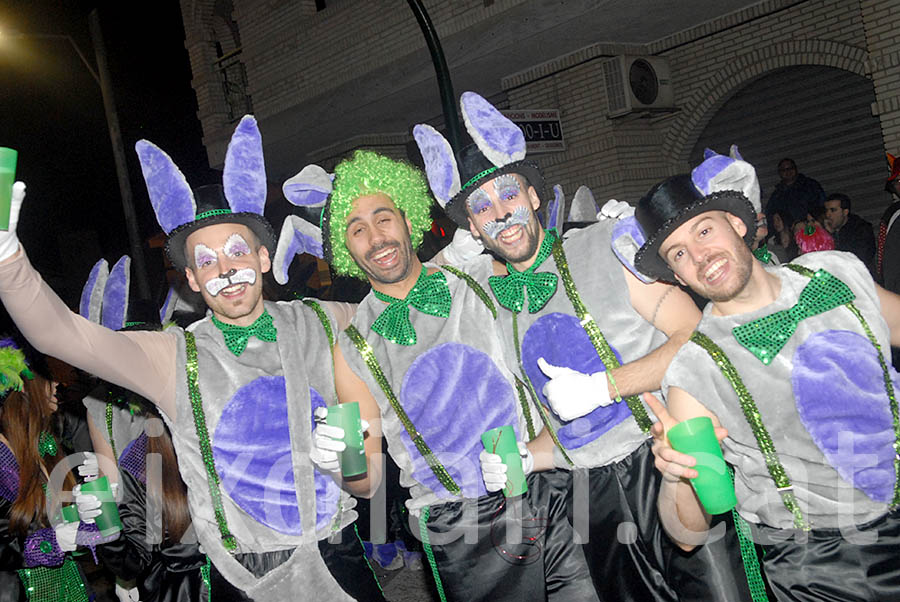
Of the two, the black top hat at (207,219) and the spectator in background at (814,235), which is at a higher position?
the black top hat at (207,219)

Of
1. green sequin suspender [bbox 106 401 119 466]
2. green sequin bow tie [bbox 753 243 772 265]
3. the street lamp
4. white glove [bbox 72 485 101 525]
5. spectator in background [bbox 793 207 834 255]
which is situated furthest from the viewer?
the street lamp

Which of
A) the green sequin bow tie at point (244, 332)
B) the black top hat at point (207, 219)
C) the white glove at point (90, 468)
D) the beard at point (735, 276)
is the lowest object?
the white glove at point (90, 468)

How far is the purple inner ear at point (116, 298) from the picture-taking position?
3.90m

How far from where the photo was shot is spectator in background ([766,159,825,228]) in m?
8.69

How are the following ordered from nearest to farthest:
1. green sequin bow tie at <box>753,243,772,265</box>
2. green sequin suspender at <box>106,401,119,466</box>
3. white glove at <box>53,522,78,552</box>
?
green sequin suspender at <box>106,401,119,466</box> < white glove at <box>53,522,78,552</box> < green sequin bow tie at <box>753,243,772,265</box>

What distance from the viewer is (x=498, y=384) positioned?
338 centimetres

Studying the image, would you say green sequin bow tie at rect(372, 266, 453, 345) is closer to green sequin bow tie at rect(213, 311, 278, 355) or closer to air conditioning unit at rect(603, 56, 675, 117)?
green sequin bow tie at rect(213, 311, 278, 355)

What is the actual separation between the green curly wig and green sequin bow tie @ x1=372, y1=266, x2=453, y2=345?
386 mm

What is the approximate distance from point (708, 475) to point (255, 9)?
1343 cm

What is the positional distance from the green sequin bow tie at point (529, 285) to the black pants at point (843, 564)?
3.89 feet

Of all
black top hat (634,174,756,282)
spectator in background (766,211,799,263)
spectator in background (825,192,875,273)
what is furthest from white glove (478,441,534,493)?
spectator in background (766,211,799,263)

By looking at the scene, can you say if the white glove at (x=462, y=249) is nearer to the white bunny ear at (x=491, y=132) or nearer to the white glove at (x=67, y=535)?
the white bunny ear at (x=491, y=132)

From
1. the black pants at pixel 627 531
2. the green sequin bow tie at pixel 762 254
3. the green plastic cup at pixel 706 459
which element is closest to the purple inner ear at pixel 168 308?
the black pants at pixel 627 531

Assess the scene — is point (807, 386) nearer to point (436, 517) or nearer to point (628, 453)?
point (628, 453)
